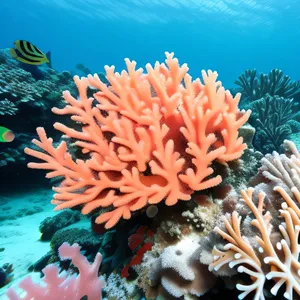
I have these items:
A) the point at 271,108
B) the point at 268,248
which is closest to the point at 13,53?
the point at 268,248

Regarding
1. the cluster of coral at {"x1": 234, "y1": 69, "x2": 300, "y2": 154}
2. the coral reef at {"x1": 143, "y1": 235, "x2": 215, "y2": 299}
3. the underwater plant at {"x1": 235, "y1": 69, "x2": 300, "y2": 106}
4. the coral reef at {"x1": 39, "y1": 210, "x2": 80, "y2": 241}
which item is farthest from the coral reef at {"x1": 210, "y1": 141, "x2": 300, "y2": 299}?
the underwater plant at {"x1": 235, "y1": 69, "x2": 300, "y2": 106}

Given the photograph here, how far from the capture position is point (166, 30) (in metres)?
71.6

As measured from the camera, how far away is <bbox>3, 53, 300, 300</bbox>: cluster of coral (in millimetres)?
1491

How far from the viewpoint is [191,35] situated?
78.1 metres

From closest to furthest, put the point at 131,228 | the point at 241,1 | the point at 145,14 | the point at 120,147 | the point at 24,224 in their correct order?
the point at 120,147 → the point at 131,228 → the point at 24,224 → the point at 241,1 → the point at 145,14

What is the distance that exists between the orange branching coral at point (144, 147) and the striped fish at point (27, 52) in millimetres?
2569

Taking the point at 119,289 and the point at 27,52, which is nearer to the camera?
the point at 119,289

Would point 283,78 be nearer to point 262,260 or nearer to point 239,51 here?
point 262,260

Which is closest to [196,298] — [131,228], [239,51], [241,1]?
[131,228]

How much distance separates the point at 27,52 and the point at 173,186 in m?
3.84

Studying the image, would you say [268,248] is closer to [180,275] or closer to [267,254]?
[267,254]

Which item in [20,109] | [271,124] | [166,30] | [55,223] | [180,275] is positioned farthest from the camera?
[166,30]

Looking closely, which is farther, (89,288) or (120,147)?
(89,288)

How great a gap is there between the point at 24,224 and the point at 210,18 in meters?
61.9
